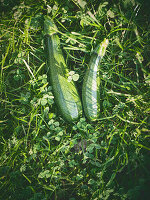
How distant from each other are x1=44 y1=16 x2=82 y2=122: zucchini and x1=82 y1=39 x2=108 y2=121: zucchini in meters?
0.12

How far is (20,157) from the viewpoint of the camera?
215 cm

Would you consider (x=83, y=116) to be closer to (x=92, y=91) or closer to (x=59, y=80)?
(x=92, y=91)

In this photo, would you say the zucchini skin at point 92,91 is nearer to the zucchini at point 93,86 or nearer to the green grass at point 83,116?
the zucchini at point 93,86

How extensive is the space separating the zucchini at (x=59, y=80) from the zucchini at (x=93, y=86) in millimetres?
123

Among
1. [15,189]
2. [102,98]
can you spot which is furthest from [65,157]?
[102,98]

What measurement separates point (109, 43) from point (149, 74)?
0.72 meters

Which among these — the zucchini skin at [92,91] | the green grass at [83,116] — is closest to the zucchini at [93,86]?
the zucchini skin at [92,91]

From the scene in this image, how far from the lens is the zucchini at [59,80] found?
1963 millimetres

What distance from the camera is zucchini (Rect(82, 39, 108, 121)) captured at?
6.41ft

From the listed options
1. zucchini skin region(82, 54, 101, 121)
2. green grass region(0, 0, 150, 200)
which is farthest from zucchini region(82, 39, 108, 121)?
green grass region(0, 0, 150, 200)

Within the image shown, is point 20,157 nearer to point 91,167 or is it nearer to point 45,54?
point 91,167

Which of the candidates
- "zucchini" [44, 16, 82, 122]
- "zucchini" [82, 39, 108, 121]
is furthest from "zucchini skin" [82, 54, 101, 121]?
"zucchini" [44, 16, 82, 122]

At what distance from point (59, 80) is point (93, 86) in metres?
0.48

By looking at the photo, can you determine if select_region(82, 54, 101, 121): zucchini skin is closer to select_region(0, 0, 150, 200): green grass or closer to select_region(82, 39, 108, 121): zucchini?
select_region(82, 39, 108, 121): zucchini
